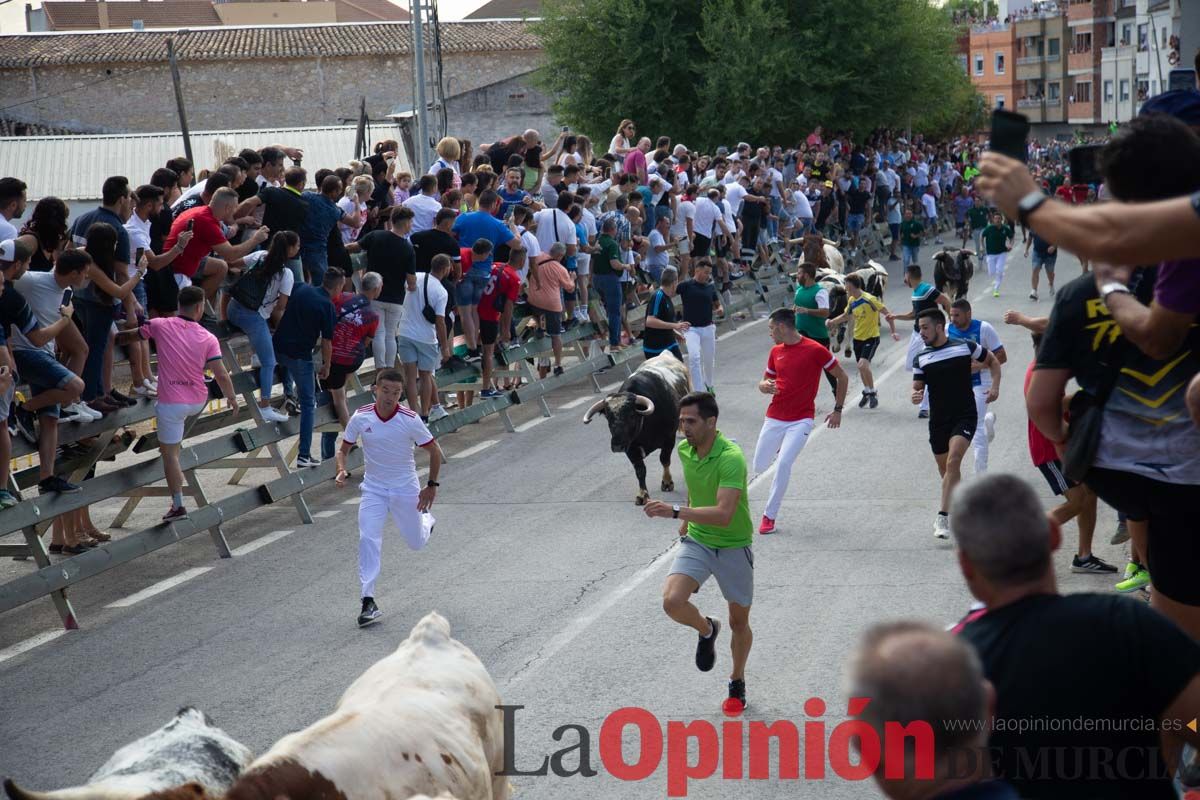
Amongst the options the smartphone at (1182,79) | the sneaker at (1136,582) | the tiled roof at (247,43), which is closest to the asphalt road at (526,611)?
the sneaker at (1136,582)

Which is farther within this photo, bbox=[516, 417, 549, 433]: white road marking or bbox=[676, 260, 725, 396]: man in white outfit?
bbox=[516, 417, 549, 433]: white road marking

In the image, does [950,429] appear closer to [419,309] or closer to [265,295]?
[419,309]

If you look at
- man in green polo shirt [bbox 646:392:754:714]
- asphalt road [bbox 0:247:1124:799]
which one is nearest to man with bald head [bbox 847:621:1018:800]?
asphalt road [bbox 0:247:1124:799]

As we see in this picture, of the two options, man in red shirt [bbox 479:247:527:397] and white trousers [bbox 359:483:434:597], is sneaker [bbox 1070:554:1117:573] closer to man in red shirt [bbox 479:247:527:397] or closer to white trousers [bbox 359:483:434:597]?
white trousers [bbox 359:483:434:597]

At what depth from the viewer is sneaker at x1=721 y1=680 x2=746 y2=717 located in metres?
8.50

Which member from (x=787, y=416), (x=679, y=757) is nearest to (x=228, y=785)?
(x=679, y=757)

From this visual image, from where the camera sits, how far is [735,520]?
8820mm

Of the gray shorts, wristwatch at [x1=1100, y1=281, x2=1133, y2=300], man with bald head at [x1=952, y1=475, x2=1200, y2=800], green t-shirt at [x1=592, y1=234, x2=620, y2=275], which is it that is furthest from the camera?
green t-shirt at [x1=592, y1=234, x2=620, y2=275]

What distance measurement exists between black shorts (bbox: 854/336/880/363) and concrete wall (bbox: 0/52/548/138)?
34.9 meters

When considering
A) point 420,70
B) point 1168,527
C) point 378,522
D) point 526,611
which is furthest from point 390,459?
point 420,70

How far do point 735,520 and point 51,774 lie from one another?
4383 millimetres

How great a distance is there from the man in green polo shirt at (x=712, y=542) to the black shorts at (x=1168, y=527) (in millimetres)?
3804

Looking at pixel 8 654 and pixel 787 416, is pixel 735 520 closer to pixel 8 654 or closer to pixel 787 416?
pixel 787 416

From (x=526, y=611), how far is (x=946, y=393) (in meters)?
4.39
